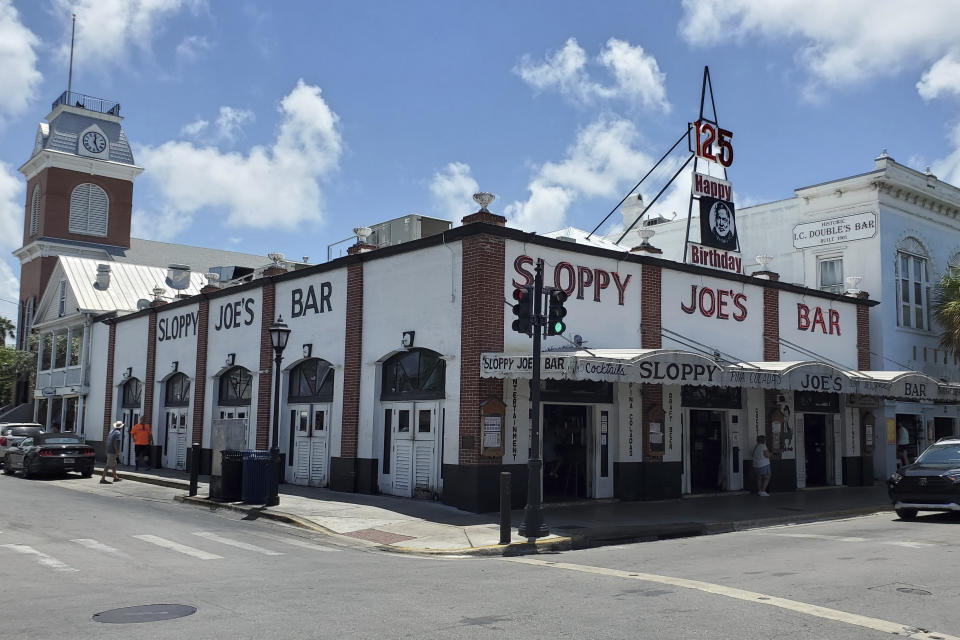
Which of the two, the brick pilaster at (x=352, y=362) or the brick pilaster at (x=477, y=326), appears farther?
the brick pilaster at (x=352, y=362)

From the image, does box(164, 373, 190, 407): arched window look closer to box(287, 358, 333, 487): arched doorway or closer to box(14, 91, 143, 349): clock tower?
box(287, 358, 333, 487): arched doorway

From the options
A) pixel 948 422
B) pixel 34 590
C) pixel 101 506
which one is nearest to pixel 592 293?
pixel 101 506

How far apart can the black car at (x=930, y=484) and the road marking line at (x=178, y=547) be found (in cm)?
1305

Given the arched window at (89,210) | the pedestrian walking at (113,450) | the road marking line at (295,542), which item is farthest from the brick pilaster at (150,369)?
the arched window at (89,210)

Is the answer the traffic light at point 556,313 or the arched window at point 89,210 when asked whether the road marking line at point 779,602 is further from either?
the arched window at point 89,210

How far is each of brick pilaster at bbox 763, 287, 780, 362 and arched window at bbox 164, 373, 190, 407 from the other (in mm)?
18836

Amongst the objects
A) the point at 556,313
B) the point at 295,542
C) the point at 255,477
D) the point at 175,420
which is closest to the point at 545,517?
the point at 556,313

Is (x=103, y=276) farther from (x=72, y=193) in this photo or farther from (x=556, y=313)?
(x=556, y=313)

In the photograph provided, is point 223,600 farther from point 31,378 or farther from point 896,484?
point 31,378

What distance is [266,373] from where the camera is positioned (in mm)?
24312

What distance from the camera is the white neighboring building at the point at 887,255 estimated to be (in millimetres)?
28234

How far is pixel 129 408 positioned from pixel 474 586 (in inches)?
1083

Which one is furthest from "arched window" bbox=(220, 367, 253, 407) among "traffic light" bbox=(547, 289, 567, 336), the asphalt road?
"traffic light" bbox=(547, 289, 567, 336)

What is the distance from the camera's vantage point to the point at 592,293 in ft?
64.4
